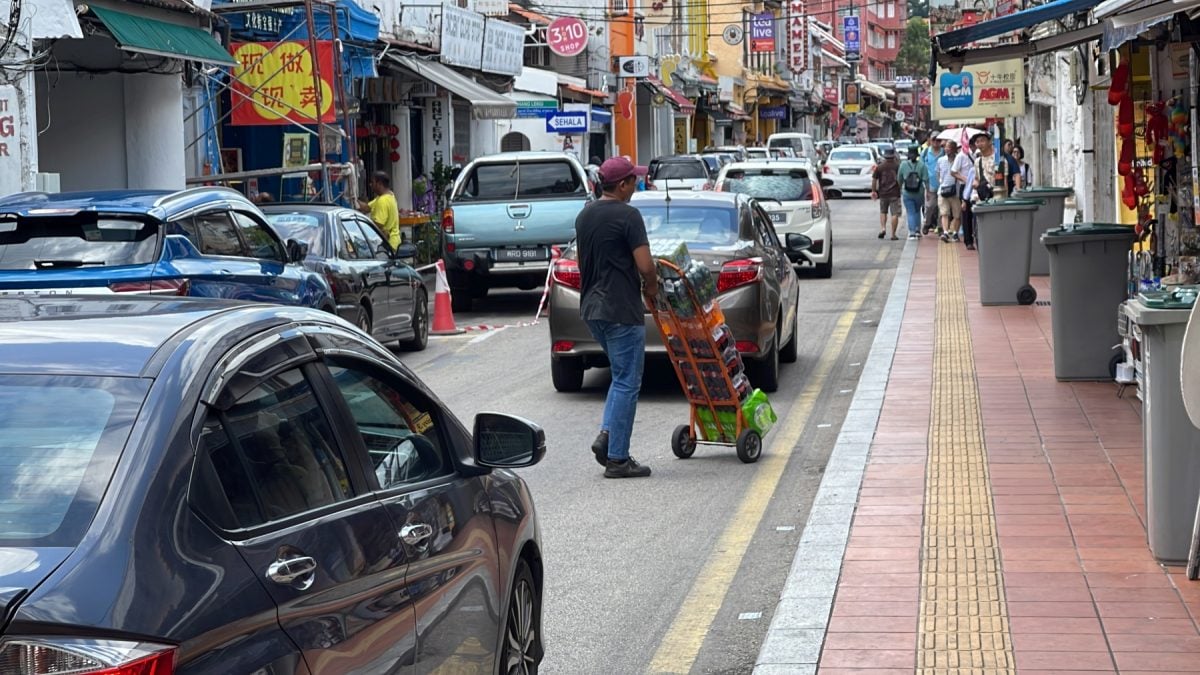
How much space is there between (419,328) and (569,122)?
22.0 metres

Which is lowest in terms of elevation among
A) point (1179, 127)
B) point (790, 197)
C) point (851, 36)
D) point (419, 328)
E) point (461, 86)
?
point (419, 328)

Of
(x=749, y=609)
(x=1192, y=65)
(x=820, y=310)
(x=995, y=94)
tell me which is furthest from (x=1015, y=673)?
(x=995, y=94)

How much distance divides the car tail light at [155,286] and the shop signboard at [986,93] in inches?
786

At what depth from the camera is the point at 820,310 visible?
2042 cm

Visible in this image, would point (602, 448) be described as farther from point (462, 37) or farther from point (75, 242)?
point (462, 37)

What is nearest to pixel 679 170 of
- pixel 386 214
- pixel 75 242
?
pixel 386 214

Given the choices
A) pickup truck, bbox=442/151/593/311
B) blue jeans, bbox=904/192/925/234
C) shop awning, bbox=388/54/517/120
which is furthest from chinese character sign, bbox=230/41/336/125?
blue jeans, bbox=904/192/925/234

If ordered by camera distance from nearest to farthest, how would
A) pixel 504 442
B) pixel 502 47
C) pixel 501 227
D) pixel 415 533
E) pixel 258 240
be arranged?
pixel 415 533, pixel 504 442, pixel 258 240, pixel 501 227, pixel 502 47

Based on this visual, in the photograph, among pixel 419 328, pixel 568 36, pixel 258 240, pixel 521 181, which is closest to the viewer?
pixel 258 240

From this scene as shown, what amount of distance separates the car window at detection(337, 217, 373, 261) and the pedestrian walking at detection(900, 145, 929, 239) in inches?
648

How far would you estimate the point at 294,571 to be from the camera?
333 cm

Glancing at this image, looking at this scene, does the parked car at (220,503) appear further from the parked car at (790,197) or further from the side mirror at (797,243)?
the parked car at (790,197)

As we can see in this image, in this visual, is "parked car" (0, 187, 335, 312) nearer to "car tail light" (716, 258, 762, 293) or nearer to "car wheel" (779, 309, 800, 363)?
"car tail light" (716, 258, 762, 293)

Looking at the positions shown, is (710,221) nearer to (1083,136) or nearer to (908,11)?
(1083,136)
